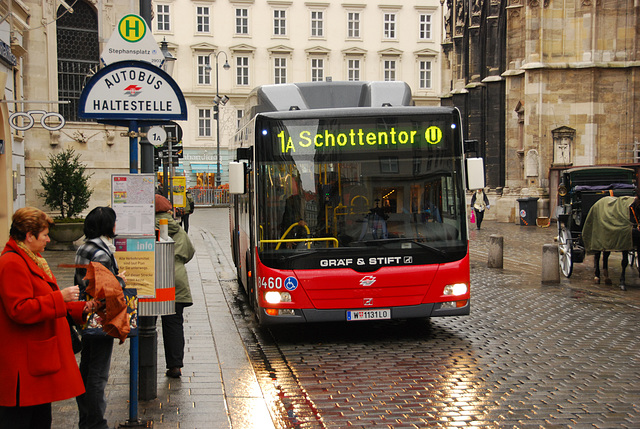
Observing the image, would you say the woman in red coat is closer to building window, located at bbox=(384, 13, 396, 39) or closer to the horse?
the horse

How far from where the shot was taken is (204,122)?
209 feet

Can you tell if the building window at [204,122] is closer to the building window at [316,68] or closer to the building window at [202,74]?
the building window at [202,74]

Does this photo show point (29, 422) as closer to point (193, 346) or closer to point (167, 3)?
point (193, 346)

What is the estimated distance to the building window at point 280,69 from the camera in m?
66.1

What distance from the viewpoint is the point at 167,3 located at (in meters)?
63.8

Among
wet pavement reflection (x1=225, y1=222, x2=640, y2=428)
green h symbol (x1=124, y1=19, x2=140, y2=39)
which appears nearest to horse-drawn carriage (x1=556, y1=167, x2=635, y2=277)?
wet pavement reflection (x1=225, y1=222, x2=640, y2=428)

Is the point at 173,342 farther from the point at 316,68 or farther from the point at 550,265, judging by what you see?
the point at 316,68

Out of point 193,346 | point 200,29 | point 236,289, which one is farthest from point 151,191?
point 200,29

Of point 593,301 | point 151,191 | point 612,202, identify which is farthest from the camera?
point 612,202

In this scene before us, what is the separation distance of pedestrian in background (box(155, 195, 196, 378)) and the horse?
9.05 metres

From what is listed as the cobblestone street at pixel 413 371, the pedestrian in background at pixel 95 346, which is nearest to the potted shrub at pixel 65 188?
the cobblestone street at pixel 413 371

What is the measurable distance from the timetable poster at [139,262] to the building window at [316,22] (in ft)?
206

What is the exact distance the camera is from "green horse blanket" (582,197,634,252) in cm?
1417

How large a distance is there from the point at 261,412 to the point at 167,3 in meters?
61.6
